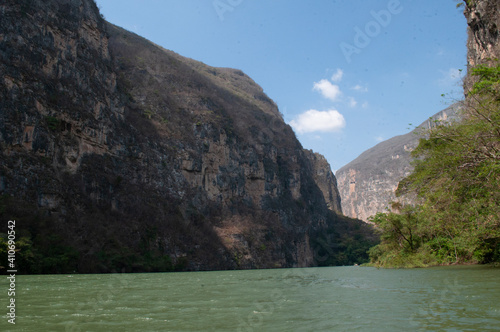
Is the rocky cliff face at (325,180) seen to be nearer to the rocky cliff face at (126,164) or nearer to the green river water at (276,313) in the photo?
the rocky cliff face at (126,164)

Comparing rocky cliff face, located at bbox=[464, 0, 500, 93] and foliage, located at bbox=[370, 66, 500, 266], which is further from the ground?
rocky cliff face, located at bbox=[464, 0, 500, 93]

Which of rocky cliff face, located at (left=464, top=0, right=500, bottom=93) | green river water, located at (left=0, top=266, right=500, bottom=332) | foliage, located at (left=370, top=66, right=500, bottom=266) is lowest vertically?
green river water, located at (left=0, top=266, right=500, bottom=332)

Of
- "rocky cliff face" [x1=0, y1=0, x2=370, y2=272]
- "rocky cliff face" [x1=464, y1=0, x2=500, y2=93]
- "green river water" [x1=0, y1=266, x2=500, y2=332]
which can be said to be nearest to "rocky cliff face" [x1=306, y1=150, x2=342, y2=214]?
"rocky cliff face" [x1=0, y1=0, x2=370, y2=272]

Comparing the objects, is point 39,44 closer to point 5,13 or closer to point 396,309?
point 5,13

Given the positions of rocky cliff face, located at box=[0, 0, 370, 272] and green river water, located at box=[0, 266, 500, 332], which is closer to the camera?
green river water, located at box=[0, 266, 500, 332]

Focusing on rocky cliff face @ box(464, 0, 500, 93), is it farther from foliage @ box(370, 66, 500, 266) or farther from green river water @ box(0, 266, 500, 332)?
green river water @ box(0, 266, 500, 332)

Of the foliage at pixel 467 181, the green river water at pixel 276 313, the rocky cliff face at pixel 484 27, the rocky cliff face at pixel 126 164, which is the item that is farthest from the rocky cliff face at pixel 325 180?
the green river water at pixel 276 313

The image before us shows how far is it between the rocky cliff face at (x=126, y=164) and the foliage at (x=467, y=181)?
32562 mm

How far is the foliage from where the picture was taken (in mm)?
12234

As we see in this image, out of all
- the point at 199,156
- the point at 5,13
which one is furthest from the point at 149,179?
the point at 5,13

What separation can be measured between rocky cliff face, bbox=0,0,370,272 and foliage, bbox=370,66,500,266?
32.6 meters

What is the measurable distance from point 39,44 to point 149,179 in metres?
26.7

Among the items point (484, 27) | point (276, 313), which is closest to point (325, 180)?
point (484, 27)

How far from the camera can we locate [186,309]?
10633 millimetres
